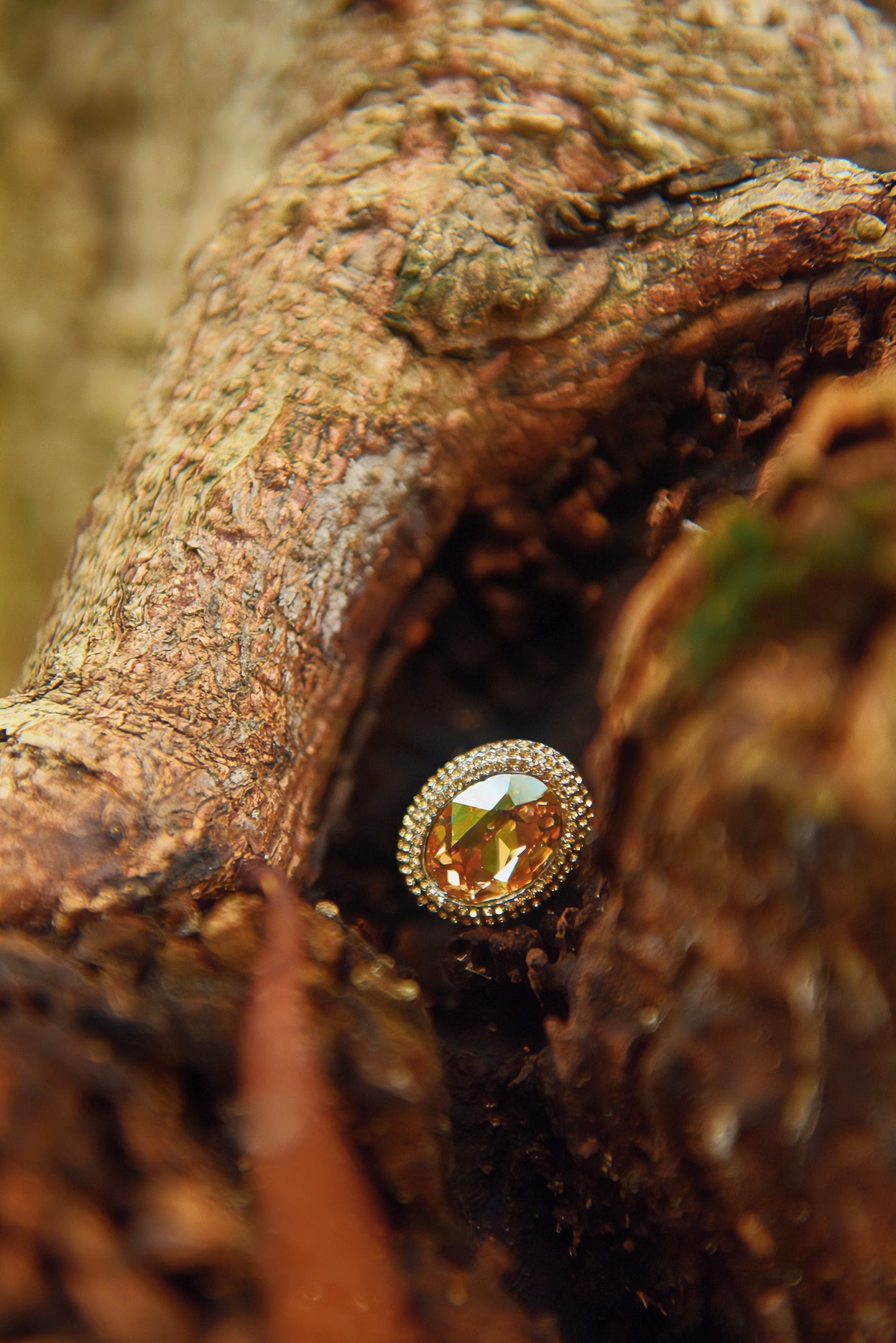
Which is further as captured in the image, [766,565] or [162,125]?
[162,125]

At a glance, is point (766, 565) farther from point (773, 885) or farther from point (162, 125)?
point (162, 125)

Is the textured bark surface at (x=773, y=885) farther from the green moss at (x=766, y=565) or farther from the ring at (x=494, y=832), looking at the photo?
the ring at (x=494, y=832)

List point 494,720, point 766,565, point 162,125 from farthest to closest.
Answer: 1. point 162,125
2. point 494,720
3. point 766,565

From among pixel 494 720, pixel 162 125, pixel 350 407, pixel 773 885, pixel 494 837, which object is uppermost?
pixel 162 125

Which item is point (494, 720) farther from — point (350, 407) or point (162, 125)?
point (162, 125)

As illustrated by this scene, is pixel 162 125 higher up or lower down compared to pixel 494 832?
higher up

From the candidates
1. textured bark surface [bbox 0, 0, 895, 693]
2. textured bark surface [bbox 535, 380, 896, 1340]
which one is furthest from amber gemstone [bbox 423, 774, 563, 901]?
textured bark surface [bbox 0, 0, 895, 693]

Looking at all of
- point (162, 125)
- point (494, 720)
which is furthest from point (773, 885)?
point (162, 125)

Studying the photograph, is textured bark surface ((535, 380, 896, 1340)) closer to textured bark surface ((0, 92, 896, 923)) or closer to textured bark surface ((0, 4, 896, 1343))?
textured bark surface ((0, 4, 896, 1343))

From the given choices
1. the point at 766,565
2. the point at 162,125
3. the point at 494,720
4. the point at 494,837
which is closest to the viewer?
the point at 766,565
